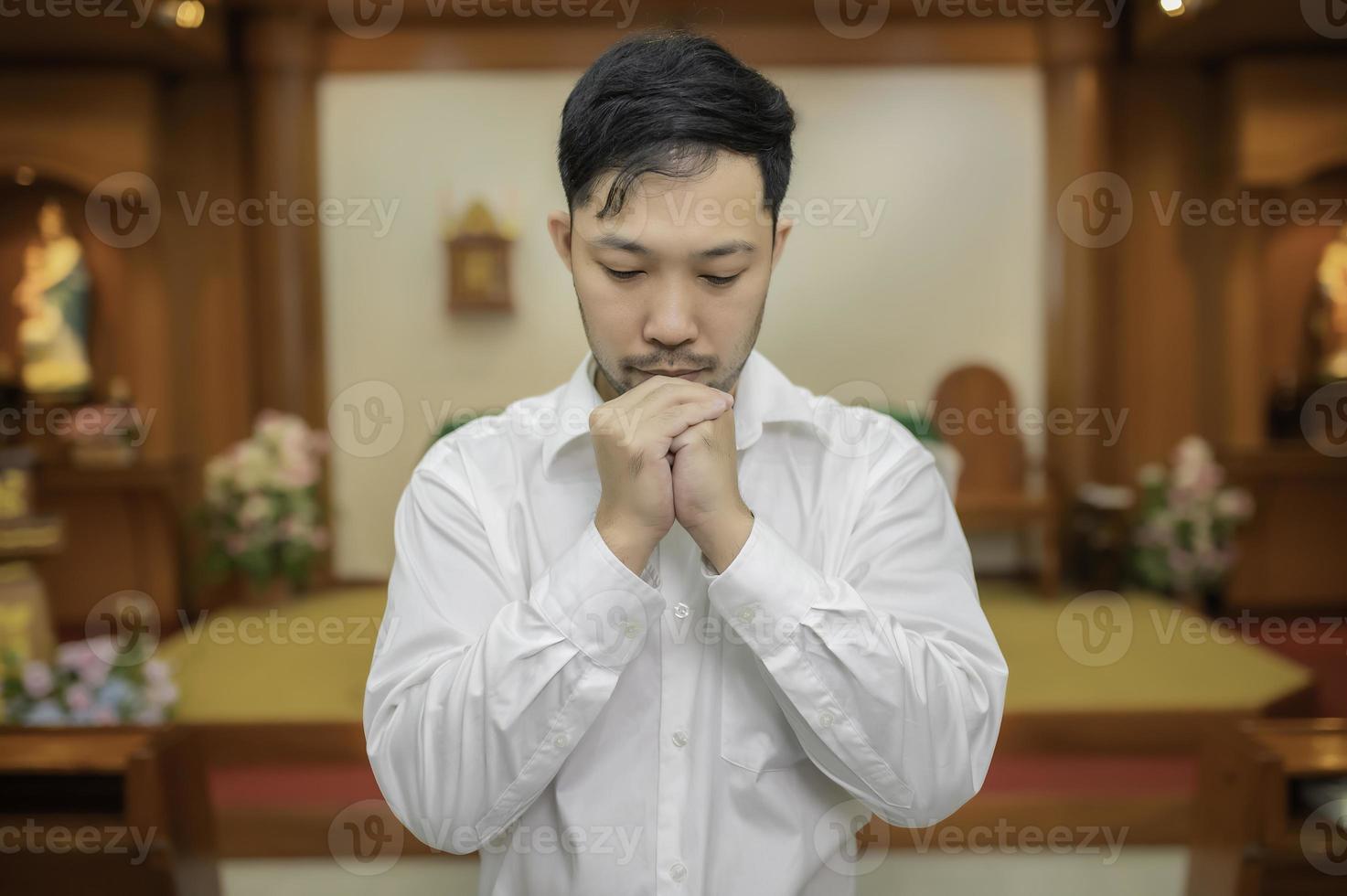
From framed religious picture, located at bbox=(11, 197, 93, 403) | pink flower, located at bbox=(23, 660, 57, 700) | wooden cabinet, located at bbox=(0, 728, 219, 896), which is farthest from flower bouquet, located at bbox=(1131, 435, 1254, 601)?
framed religious picture, located at bbox=(11, 197, 93, 403)

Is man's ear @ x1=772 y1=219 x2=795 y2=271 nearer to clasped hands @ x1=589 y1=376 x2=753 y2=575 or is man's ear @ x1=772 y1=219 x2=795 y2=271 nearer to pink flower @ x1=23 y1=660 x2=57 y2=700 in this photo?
clasped hands @ x1=589 y1=376 x2=753 y2=575

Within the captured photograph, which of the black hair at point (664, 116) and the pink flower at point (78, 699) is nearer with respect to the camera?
the black hair at point (664, 116)

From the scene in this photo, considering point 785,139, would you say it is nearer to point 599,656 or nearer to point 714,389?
point 714,389

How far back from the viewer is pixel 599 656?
1074mm

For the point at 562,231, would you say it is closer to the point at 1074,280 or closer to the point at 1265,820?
the point at 1265,820

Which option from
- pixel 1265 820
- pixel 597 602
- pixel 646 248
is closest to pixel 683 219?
pixel 646 248

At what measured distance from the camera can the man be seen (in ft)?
3.53

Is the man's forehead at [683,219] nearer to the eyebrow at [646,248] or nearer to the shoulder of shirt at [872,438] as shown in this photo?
the eyebrow at [646,248]

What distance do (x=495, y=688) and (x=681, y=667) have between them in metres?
0.23

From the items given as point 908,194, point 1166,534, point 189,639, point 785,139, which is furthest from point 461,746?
point 908,194

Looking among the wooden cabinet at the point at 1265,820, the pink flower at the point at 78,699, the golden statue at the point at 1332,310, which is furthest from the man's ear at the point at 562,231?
the golden statue at the point at 1332,310

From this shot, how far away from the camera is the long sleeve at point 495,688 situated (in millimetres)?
1060

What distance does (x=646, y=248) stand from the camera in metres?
1.12

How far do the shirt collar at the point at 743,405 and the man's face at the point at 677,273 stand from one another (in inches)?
4.8
